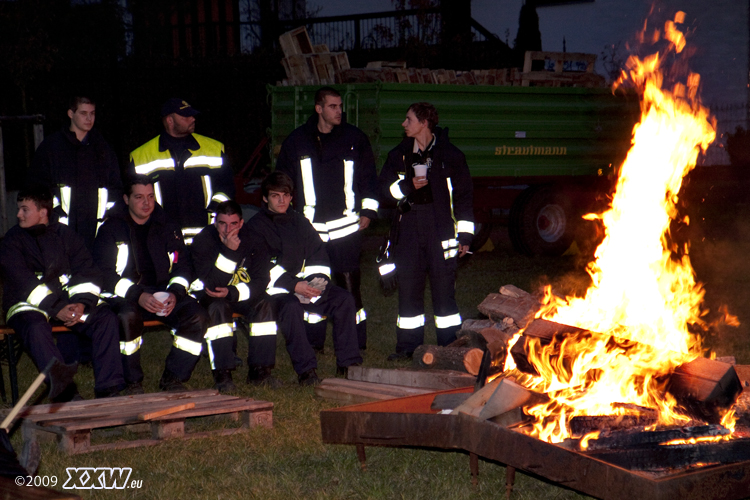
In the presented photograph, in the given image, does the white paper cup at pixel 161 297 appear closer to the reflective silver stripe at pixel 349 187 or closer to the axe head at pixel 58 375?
the reflective silver stripe at pixel 349 187

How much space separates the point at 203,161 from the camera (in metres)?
6.84

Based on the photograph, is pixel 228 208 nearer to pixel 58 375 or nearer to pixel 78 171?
pixel 78 171

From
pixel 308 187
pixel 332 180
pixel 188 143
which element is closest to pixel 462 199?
pixel 332 180

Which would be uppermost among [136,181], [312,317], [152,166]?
[152,166]

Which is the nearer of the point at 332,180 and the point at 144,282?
the point at 144,282

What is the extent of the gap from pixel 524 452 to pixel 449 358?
8.05ft

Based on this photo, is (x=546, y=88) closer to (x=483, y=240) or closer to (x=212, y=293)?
(x=483, y=240)

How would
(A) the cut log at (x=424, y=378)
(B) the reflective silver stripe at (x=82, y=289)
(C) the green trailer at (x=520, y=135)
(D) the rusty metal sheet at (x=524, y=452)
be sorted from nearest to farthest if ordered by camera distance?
1. (D) the rusty metal sheet at (x=524, y=452)
2. (A) the cut log at (x=424, y=378)
3. (B) the reflective silver stripe at (x=82, y=289)
4. (C) the green trailer at (x=520, y=135)

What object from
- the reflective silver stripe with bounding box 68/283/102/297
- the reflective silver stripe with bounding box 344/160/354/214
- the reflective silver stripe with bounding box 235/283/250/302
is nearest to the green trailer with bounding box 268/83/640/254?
the reflective silver stripe with bounding box 344/160/354/214

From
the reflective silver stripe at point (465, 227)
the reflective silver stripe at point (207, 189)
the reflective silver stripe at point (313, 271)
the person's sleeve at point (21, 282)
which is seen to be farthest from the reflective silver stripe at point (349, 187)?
the person's sleeve at point (21, 282)

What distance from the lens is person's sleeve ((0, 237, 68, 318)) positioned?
18.8 feet

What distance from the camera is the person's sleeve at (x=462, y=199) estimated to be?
710 centimetres

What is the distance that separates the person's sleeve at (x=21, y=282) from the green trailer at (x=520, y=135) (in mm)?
5638

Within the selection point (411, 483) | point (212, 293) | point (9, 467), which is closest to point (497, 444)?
point (411, 483)
